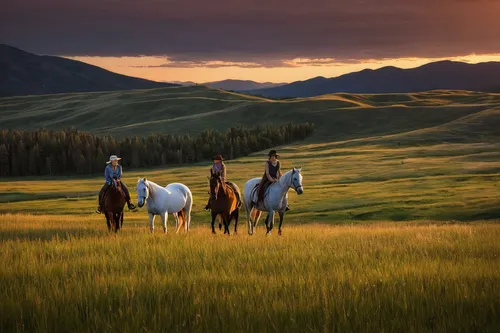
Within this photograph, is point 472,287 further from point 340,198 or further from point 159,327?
point 340,198

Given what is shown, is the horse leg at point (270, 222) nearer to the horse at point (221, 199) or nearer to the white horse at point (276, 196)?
the white horse at point (276, 196)

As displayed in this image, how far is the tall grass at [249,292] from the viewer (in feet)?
25.2

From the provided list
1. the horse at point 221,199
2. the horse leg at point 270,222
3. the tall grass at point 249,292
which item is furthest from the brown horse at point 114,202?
the tall grass at point 249,292

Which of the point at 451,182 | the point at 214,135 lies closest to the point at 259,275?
the point at 451,182

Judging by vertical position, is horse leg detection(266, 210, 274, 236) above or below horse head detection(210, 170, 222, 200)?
below

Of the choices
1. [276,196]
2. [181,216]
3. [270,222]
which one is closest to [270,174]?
[276,196]

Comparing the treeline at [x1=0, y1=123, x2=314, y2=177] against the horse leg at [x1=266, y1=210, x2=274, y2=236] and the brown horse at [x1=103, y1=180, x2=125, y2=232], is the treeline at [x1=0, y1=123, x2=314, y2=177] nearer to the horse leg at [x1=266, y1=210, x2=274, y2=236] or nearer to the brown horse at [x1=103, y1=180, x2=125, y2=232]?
the brown horse at [x1=103, y1=180, x2=125, y2=232]

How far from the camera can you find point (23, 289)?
31.8ft

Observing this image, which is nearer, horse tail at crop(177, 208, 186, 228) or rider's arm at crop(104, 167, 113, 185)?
rider's arm at crop(104, 167, 113, 185)

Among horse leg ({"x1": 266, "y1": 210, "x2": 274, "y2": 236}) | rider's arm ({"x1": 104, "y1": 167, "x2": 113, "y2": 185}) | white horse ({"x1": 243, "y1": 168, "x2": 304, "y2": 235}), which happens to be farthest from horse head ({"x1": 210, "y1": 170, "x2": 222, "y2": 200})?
rider's arm ({"x1": 104, "y1": 167, "x2": 113, "y2": 185})

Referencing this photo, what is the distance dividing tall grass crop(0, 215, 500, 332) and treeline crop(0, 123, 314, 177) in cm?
12292

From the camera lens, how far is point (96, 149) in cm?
13712

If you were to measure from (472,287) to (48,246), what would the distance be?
10.7m

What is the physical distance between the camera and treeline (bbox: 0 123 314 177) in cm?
13138
